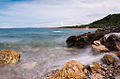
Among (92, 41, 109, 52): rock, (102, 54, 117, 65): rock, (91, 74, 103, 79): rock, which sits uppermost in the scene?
(92, 41, 109, 52): rock

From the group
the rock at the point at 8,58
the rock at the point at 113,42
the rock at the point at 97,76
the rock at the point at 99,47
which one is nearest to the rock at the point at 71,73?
the rock at the point at 97,76

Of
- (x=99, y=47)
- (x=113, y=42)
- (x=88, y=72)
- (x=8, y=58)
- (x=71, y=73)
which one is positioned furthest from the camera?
(x=99, y=47)

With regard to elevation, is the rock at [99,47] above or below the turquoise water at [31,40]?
above

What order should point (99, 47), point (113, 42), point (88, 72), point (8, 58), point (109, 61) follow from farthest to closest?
1. point (99, 47)
2. point (113, 42)
3. point (8, 58)
4. point (109, 61)
5. point (88, 72)

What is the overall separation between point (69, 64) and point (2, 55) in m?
5.99

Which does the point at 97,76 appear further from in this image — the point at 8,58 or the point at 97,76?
the point at 8,58

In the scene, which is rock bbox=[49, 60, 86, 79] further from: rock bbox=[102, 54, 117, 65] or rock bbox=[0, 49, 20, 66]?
rock bbox=[0, 49, 20, 66]

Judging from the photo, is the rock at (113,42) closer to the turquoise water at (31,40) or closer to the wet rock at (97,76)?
the wet rock at (97,76)

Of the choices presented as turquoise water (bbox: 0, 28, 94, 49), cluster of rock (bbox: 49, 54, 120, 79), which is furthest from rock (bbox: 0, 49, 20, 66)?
turquoise water (bbox: 0, 28, 94, 49)

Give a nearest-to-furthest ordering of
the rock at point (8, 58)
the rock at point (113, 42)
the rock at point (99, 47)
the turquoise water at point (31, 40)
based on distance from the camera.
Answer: the rock at point (8, 58) → the rock at point (113, 42) → the rock at point (99, 47) → the turquoise water at point (31, 40)

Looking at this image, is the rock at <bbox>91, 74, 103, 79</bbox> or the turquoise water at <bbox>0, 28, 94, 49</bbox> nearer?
the rock at <bbox>91, 74, 103, 79</bbox>

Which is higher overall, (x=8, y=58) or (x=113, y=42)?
(x=113, y=42)

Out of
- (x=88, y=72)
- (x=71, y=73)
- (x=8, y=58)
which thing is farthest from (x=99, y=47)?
(x=8, y=58)

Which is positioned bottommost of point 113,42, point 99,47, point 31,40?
point 31,40
